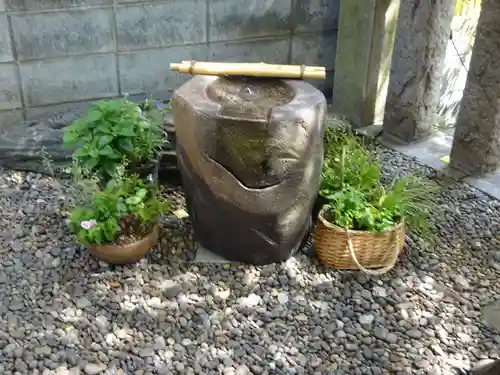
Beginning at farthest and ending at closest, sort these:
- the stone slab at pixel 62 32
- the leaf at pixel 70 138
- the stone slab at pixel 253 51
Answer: the stone slab at pixel 253 51 < the stone slab at pixel 62 32 < the leaf at pixel 70 138

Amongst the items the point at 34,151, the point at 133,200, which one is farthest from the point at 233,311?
the point at 34,151

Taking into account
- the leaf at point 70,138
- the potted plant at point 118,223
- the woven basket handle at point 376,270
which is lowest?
the woven basket handle at point 376,270

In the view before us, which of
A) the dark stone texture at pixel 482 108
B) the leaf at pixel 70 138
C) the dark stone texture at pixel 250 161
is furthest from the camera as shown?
the dark stone texture at pixel 482 108

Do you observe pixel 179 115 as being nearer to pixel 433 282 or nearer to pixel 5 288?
pixel 5 288

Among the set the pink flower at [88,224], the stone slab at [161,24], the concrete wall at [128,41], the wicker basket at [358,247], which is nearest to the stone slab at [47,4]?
the concrete wall at [128,41]

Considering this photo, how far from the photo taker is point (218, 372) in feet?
9.03

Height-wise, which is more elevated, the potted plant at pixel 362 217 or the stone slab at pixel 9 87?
the stone slab at pixel 9 87

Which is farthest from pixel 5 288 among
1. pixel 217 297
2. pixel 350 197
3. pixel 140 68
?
pixel 140 68

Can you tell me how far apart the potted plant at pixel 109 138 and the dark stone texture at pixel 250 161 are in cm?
41

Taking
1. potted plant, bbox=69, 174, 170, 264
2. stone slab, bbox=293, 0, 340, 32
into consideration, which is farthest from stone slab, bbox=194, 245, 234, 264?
stone slab, bbox=293, 0, 340, 32

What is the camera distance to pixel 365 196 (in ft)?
11.4

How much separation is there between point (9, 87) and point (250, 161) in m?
2.31

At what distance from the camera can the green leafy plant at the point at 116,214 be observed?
3.20 meters

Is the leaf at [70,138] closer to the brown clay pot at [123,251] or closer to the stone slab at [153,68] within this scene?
the brown clay pot at [123,251]
